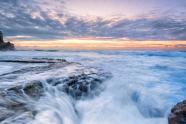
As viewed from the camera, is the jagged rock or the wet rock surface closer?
the jagged rock

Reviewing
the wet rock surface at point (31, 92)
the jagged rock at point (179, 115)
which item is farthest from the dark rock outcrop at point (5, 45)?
the jagged rock at point (179, 115)

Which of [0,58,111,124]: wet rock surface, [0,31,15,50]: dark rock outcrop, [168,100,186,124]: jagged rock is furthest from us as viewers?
[0,31,15,50]: dark rock outcrop

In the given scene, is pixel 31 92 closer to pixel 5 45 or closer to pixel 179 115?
pixel 179 115

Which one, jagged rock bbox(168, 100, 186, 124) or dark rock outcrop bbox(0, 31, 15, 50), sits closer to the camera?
jagged rock bbox(168, 100, 186, 124)

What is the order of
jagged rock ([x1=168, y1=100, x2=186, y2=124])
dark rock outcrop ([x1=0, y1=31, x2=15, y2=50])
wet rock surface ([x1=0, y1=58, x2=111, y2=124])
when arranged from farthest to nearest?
dark rock outcrop ([x1=0, y1=31, x2=15, y2=50]), wet rock surface ([x1=0, y1=58, x2=111, y2=124]), jagged rock ([x1=168, y1=100, x2=186, y2=124])

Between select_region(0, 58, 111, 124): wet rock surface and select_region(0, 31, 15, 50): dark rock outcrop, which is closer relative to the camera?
select_region(0, 58, 111, 124): wet rock surface

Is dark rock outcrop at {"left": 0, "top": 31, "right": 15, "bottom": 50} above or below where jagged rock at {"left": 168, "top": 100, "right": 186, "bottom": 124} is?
above

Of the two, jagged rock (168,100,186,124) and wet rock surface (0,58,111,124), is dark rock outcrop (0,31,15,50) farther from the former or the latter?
jagged rock (168,100,186,124)

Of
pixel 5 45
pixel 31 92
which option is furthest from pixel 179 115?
pixel 5 45

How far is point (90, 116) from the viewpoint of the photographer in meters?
7.24

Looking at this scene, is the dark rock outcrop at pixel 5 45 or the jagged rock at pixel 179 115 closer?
the jagged rock at pixel 179 115

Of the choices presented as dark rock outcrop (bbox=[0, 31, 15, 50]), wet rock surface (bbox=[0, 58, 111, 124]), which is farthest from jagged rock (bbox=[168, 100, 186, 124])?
dark rock outcrop (bbox=[0, 31, 15, 50])

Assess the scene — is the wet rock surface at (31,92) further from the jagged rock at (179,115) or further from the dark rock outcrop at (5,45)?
the dark rock outcrop at (5,45)

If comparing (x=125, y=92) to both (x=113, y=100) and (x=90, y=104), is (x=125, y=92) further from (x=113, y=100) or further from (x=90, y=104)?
(x=90, y=104)
